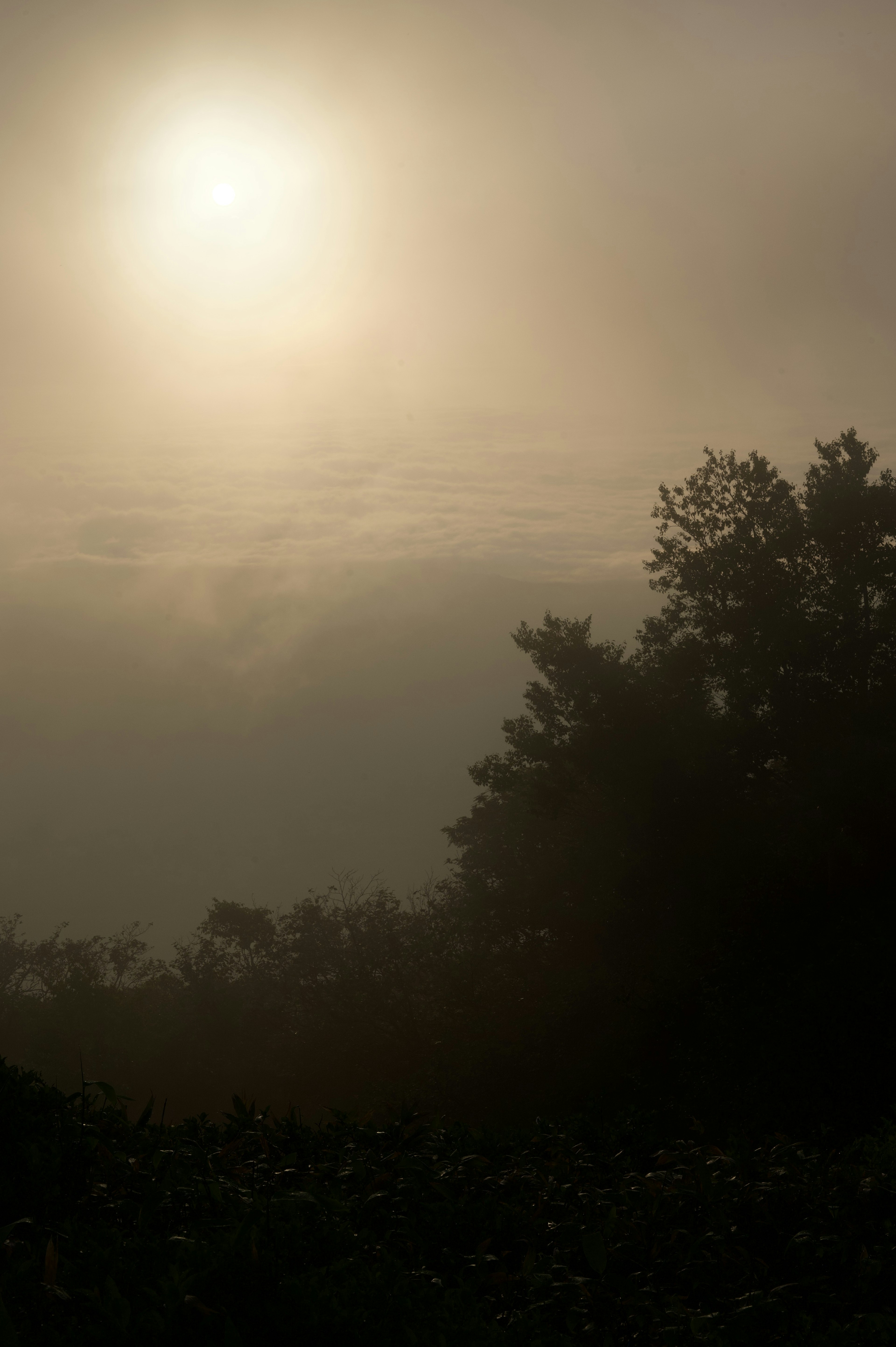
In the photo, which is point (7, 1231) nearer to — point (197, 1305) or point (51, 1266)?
point (51, 1266)

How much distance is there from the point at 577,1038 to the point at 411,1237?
22.2 m

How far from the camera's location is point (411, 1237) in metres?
4.33

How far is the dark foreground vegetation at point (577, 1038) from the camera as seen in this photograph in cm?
383

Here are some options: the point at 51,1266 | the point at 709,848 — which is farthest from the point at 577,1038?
the point at 51,1266

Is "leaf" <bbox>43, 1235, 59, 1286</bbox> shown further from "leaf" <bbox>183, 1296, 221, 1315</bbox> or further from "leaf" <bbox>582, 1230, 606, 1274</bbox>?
"leaf" <bbox>582, 1230, 606, 1274</bbox>

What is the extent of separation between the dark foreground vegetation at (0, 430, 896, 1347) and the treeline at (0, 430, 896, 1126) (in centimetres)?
9

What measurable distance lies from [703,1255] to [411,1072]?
94.0ft

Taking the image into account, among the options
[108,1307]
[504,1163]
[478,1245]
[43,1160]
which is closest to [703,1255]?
[478,1245]

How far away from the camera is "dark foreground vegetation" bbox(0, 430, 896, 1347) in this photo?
3832 mm

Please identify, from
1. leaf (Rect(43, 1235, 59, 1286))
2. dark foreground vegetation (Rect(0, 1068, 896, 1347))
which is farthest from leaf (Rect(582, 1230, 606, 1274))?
leaf (Rect(43, 1235, 59, 1286))

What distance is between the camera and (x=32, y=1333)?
3.00 metres

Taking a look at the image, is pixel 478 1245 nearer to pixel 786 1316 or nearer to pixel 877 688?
pixel 786 1316

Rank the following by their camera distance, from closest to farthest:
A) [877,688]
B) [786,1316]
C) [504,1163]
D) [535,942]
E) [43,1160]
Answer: [786,1316] → [43,1160] → [504,1163] → [877,688] → [535,942]

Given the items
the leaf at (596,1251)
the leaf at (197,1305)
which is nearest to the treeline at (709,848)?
the leaf at (596,1251)
